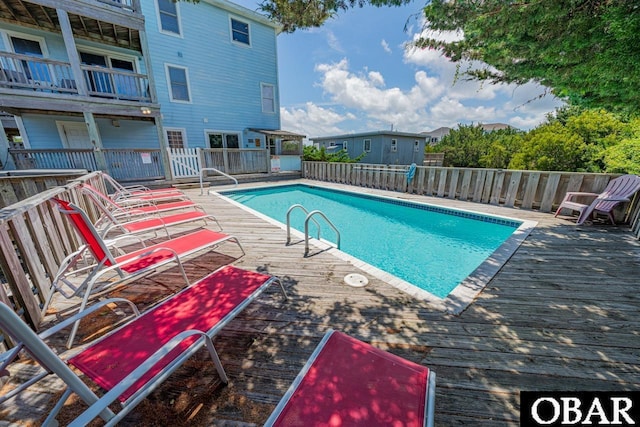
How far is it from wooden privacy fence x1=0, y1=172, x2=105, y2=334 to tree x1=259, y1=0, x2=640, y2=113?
468cm

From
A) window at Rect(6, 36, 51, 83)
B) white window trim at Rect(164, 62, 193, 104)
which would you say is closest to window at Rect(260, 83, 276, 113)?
white window trim at Rect(164, 62, 193, 104)

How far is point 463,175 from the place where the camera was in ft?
26.8

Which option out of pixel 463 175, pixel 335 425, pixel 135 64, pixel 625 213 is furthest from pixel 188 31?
pixel 625 213

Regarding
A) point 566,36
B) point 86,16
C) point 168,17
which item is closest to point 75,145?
point 86,16

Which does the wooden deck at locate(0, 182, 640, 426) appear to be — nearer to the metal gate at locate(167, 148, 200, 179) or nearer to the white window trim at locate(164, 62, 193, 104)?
the metal gate at locate(167, 148, 200, 179)

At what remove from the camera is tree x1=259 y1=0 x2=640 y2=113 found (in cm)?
312

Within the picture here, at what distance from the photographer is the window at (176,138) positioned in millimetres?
12234

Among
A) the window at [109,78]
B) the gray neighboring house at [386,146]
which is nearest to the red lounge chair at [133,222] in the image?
the window at [109,78]

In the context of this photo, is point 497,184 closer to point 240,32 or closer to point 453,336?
point 453,336

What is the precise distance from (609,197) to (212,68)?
16.5 metres

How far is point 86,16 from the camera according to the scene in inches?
312

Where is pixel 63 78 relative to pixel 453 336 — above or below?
above

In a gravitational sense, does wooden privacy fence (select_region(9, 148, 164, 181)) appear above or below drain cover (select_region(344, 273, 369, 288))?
above

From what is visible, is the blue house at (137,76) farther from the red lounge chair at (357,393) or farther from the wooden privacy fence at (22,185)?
the red lounge chair at (357,393)
